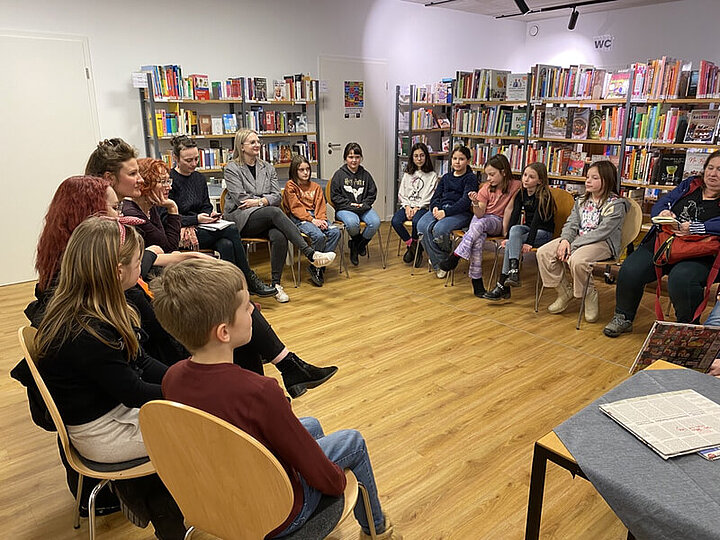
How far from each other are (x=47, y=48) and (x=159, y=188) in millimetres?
2474

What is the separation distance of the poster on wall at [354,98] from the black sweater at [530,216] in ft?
11.1

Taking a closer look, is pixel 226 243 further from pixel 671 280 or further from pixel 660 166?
pixel 660 166

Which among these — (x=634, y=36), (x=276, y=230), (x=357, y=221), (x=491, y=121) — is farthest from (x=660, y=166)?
(x=634, y=36)

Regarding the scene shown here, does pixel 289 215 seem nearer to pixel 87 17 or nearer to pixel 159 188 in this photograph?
pixel 159 188

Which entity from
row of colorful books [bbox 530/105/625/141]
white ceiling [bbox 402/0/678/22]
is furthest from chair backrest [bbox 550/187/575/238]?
white ceiling [bbox 402/0/678/22]

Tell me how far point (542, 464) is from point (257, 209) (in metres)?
3.69

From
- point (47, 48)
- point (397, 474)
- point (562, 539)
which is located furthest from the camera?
point (47, 48)

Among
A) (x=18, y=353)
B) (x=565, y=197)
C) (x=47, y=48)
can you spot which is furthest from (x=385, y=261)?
(x=47, y=48)

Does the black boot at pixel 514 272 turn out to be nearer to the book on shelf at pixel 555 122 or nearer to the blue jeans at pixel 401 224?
the blue jeans at pixel 401 224

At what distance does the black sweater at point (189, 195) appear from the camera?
436cm

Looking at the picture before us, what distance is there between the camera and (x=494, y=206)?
16.0ft

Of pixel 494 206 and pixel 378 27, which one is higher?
pixel 378 27

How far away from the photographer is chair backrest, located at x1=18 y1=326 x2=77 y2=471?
5.14ft

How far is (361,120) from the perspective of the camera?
7414 mm
